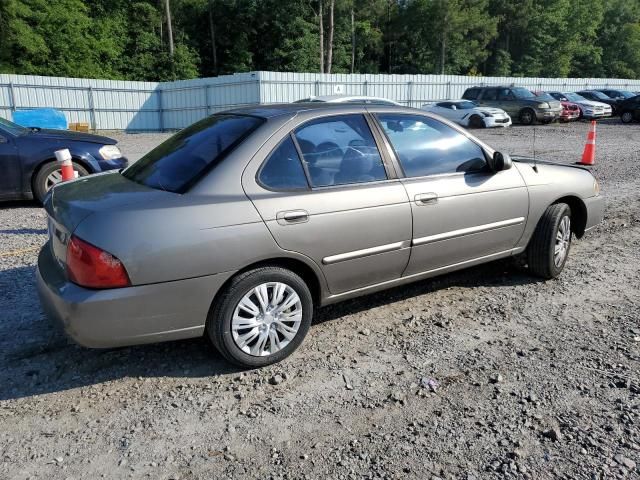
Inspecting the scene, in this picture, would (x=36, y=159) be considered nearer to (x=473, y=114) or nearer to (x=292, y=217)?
(x=292, y=217)

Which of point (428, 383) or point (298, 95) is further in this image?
point (298, 95)

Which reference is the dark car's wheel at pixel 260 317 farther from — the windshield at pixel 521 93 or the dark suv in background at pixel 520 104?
the windshield at pixel 521 93

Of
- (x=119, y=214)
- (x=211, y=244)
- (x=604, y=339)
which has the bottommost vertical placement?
(x=604, y=339)

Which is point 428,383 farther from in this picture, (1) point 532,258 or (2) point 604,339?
(1) point 532,258

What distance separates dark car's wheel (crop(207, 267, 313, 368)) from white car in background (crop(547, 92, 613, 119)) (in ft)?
94.6

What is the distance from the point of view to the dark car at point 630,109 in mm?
25977

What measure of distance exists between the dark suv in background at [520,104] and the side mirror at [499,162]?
74.2 ft

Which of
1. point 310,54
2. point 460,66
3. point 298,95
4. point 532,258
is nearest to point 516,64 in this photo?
point 460,66

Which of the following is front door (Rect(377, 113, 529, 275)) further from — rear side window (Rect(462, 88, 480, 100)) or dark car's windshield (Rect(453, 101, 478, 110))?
rear side window (Rect(462, 88, 480, 100))

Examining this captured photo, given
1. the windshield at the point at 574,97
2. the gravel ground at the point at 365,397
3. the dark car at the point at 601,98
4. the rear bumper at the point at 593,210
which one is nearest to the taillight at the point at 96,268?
the gravel ground at the point at 365,397

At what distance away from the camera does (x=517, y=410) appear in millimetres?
3004

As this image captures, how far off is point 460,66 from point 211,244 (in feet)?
199

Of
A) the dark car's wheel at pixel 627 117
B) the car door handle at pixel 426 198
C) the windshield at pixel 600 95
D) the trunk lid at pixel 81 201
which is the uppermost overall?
the trunk lid at pixel 81 201

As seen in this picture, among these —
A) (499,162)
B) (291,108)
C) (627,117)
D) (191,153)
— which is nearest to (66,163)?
(191,153)
